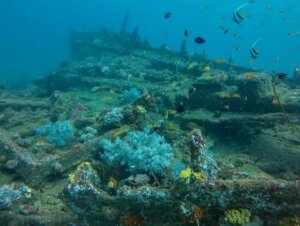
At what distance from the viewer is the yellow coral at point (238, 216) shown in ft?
16.3

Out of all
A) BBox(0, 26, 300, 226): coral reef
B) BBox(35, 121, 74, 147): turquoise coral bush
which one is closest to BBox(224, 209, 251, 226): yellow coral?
BBox(0, 26, 300, 226): coral reef

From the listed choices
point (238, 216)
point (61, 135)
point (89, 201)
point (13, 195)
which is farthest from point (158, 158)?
point (61, 135)

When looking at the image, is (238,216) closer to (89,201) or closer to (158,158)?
(158,158)

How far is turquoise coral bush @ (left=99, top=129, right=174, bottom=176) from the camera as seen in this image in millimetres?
6844

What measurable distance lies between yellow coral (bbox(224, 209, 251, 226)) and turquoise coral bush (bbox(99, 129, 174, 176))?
173cm

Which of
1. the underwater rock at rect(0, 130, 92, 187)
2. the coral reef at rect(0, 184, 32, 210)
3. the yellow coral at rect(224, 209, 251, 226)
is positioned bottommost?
the coral reef at rect(0, 184, 32, 210)

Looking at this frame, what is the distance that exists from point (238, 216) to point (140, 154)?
2.68 meters

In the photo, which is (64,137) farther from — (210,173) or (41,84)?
(41,84)

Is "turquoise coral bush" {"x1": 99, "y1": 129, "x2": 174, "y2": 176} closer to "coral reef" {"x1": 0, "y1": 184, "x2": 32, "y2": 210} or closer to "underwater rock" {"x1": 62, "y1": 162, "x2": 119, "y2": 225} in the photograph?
"underwater rock" {"x1": 62, "y1": 162, "x2": 119, "y2": 225}

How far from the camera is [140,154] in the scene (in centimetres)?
713

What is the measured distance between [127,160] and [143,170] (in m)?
0.48

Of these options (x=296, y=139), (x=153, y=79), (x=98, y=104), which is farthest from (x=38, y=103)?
(x=296, y=139)

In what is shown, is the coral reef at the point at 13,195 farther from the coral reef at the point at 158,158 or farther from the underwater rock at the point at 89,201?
the underwater rock at the point at 89,201

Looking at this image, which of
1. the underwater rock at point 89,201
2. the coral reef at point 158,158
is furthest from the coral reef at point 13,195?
the underwater rock at point 89,201
